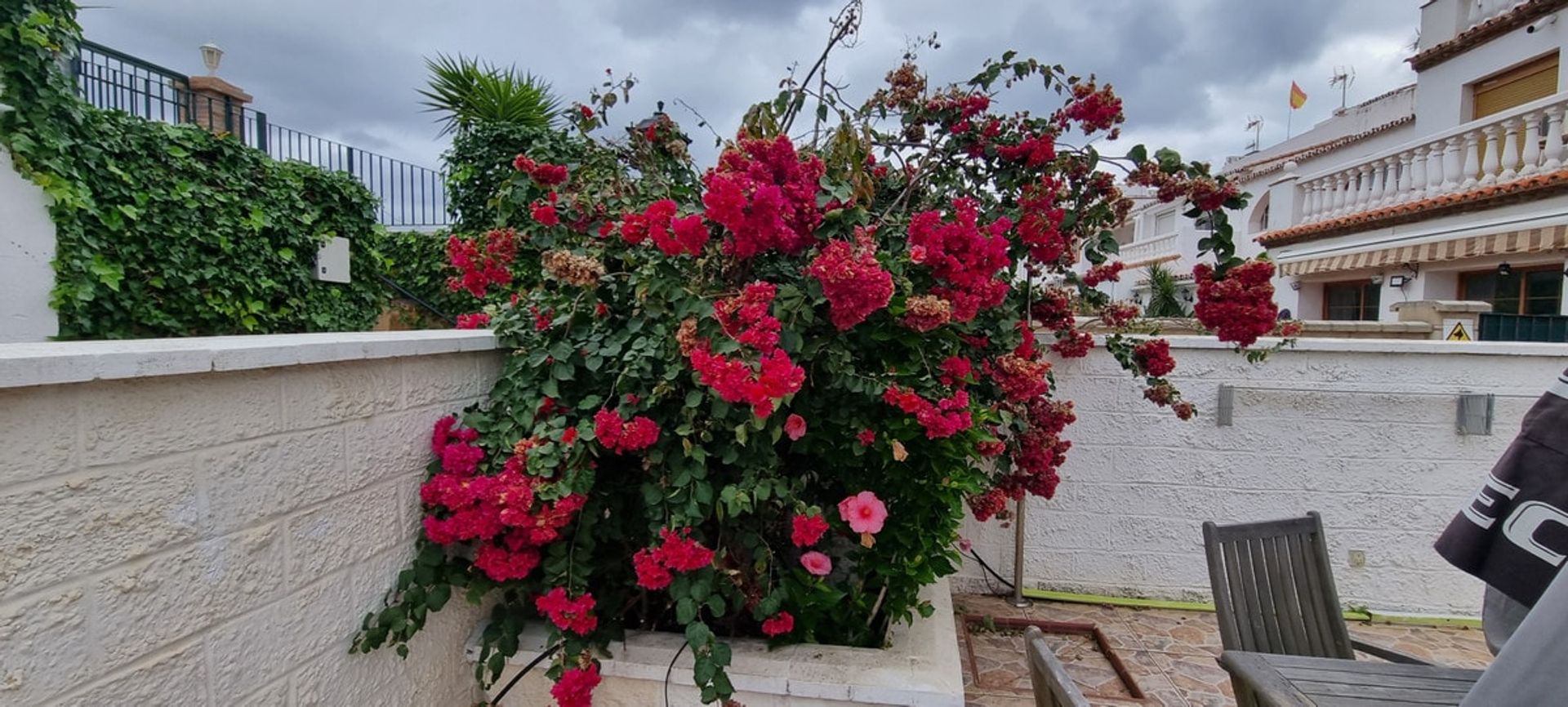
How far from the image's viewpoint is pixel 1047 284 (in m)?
2.62

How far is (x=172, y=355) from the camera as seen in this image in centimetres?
99

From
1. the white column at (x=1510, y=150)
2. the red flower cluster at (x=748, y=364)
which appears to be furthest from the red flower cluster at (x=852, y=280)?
the white column at (x=1510, y=150)

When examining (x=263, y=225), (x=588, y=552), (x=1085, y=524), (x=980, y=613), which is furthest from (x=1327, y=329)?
(x=263, y=225)

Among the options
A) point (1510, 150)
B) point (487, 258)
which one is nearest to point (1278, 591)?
point (487, 258)

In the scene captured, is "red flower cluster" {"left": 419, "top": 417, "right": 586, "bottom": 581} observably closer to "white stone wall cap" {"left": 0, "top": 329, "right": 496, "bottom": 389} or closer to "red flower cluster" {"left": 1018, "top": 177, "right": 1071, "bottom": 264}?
"white stone wall cap" {"left": 0, "top": 329, "right": 496, "bottom": 389}

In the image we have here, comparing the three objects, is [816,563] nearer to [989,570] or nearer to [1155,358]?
[1155,358]

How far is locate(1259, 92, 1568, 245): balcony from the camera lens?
628 centimetres

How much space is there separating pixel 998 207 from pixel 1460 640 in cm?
314

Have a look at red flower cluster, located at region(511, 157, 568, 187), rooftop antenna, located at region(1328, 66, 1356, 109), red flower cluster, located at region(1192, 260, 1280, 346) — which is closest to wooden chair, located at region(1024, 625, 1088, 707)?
red flower cluster, located at region(1192, 260, 1280, 346)

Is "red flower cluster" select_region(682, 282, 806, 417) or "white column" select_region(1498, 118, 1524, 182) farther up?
"white column" select_region(1498, 118, 1524, 182)

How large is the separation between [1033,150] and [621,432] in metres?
1.76

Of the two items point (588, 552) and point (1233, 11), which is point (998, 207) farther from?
point (1233, 11)

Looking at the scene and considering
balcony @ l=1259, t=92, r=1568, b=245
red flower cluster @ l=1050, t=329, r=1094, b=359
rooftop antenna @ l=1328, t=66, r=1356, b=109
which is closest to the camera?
red flower cluster @ l=1050, t=329, r=1094, b=359

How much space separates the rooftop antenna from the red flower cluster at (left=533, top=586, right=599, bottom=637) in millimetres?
21409
